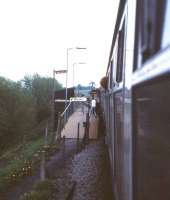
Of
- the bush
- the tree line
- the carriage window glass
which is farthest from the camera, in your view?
the tree line

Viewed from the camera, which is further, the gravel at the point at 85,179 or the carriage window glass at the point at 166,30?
the gravel at the point at 85,179

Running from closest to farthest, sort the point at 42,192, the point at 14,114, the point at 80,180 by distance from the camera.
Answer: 1. the point at 42,192
2. the point at 80,180
3. the point at 14,114

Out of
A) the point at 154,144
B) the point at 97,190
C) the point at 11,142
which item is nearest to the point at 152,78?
the point at 154,144

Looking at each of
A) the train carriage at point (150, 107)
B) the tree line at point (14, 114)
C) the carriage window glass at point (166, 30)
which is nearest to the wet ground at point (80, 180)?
the train carriage at point (150, 107)

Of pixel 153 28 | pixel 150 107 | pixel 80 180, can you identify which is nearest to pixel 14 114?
pixel 80 180

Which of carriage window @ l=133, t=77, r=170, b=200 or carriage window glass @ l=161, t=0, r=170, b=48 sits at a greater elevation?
carriage window glass @ l=161, t=0, r=170, b=48

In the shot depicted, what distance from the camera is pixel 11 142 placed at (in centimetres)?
6225

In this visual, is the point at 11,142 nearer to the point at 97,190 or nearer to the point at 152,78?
the point at 97,190

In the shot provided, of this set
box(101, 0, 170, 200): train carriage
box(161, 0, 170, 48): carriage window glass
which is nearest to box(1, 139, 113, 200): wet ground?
box(101, 0, 170, 200): train carriage

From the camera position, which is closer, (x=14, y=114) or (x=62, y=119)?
(x=62, y=119)

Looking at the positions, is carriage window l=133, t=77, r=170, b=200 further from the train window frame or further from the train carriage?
the train window frame

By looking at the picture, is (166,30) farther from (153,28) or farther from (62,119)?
(62,119)

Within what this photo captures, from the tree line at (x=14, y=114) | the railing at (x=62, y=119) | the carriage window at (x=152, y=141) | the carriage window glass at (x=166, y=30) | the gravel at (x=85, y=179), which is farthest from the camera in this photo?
the tree line at (x=14, y=114)

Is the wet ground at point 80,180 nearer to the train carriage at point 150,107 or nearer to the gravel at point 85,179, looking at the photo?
the gravel at point 85,179
